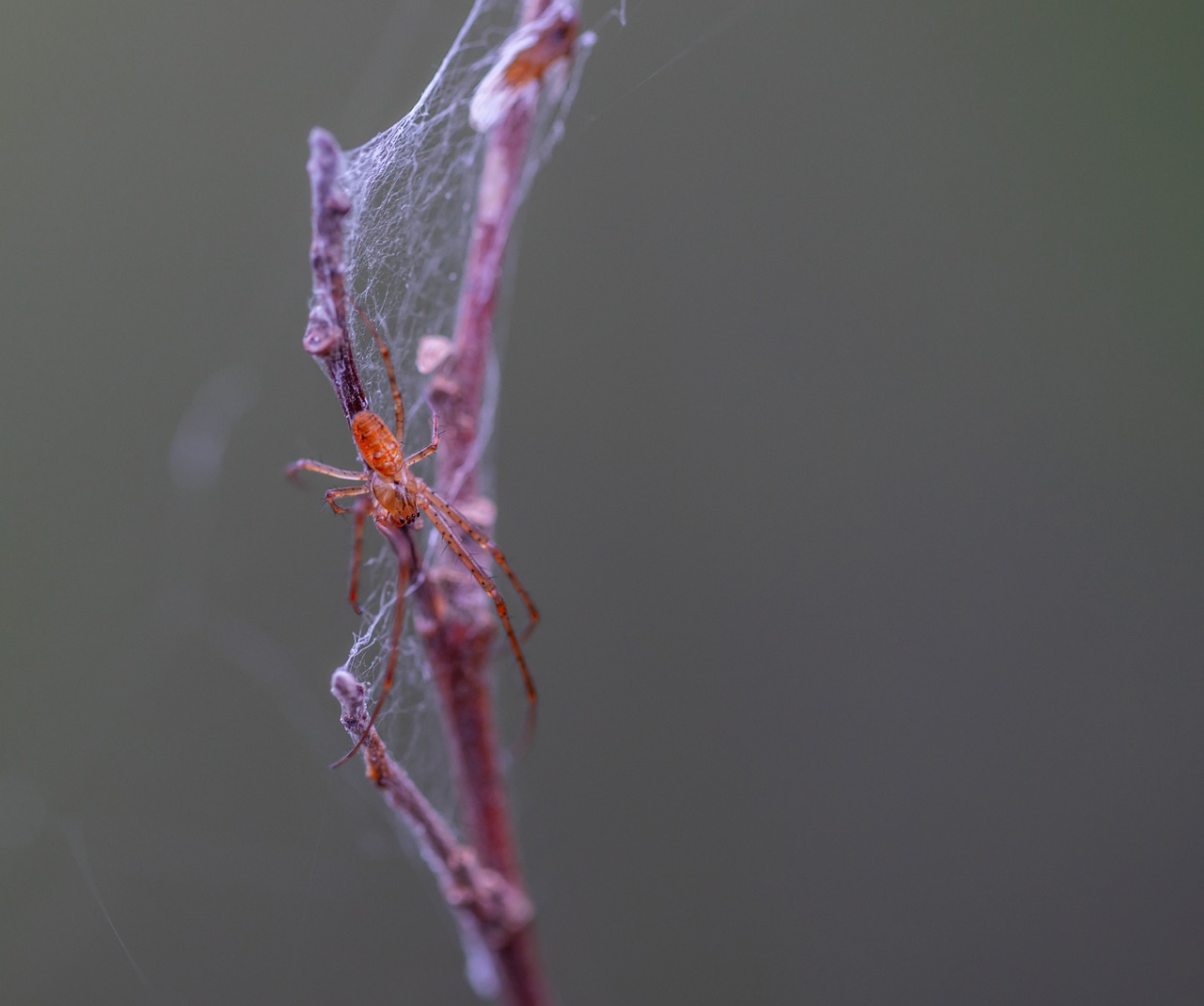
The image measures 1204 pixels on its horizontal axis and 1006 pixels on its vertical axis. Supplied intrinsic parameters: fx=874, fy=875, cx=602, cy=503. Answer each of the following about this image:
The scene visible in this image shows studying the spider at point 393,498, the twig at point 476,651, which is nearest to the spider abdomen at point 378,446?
the spider at point 393,498

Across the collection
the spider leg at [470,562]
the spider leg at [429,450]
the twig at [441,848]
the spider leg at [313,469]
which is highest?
the spider leg at [313,469]

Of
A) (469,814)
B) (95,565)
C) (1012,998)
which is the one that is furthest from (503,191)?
(1012,998)

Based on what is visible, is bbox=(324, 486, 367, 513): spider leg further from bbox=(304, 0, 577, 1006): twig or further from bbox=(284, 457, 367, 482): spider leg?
bbox=(304, 0, 577, 1006): twig

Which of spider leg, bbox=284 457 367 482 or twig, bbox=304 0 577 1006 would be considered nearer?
twig, bbox=304 0 577 1006

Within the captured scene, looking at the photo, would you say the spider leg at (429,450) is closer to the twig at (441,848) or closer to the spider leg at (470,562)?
the spider leg at (470,562)

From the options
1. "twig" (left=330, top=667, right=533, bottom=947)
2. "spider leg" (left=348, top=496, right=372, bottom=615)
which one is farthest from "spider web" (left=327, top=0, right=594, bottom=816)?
"twig" (left=330, top=667, right=533, bottom=947)

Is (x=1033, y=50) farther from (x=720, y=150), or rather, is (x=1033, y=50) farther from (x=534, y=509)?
(x=534, y=509)

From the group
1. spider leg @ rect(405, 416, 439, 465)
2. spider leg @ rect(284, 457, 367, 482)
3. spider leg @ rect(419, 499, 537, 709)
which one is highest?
spider leg @ rect(284, 457, 367, 482)
